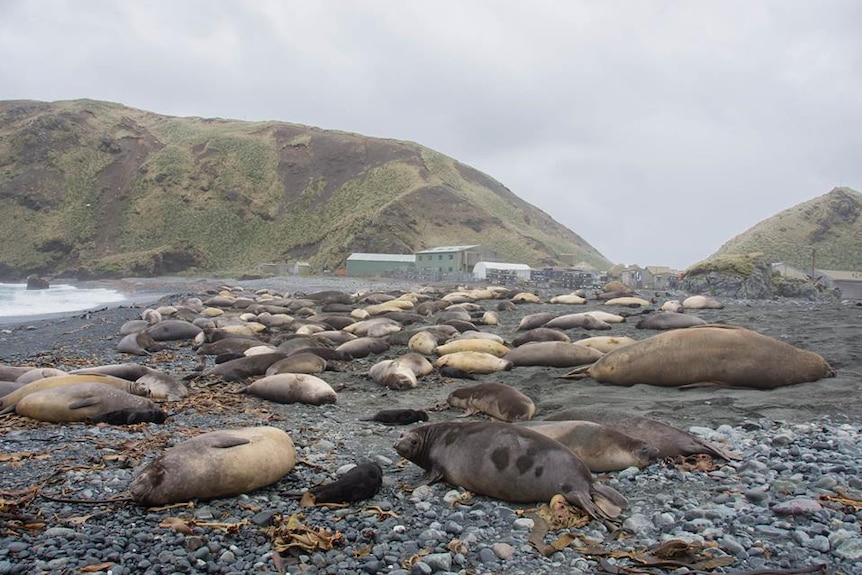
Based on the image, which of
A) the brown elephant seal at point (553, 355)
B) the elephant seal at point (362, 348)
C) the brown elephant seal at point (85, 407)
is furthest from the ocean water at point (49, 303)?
the brown elephant seal at point (553, 355)

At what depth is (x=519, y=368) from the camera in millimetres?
10492

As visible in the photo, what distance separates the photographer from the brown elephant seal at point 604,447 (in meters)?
5.17

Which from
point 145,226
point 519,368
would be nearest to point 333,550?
point 519,368

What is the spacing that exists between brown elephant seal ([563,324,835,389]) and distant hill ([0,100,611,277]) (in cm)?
4983

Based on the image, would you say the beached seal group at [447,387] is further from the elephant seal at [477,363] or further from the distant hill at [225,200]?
the distant hill at [225,200]

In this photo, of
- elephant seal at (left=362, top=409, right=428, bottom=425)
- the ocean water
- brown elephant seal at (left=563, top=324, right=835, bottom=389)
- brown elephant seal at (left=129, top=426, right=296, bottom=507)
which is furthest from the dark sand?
the ocean water

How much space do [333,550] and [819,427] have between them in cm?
464

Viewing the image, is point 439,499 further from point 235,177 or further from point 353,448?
point 235,177

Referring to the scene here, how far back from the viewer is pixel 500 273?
133 feet

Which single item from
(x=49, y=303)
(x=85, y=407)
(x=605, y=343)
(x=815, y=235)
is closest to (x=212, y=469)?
(x=85, y=407)

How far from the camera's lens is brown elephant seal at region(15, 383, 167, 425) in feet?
21.8

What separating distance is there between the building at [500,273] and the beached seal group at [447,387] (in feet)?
75.8

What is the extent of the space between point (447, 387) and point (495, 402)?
2.17 meters

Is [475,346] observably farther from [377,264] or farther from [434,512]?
[377,264]
